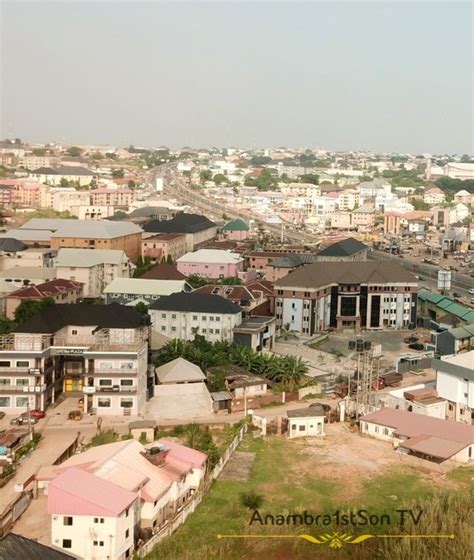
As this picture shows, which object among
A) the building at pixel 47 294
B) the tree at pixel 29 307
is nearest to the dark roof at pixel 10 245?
the building at pixel 47 294

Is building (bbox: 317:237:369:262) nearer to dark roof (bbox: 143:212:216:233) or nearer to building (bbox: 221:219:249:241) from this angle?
dark roof (bbox: 143:212:216:233)

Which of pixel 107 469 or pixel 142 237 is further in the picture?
pixel 142 237

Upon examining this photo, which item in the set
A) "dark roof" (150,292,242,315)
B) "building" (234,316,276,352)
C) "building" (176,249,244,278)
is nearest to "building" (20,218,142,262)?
"building" (176,249,244,278)

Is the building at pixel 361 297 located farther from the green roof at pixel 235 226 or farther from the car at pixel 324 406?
the green roof at pixel 235 226

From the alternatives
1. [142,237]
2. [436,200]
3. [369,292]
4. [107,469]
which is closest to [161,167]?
[436,200]

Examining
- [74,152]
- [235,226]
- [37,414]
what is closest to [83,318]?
[37,414]

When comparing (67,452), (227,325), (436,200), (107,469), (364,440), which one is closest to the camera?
(107,469)

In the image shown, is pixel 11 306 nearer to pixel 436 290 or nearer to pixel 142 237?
pixel 142 237

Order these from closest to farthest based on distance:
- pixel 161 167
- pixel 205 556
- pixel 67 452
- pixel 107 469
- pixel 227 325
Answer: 1. pixel 205 556
2. pixel 107 469
3. pixel 67 452
4. pixel 227 325
5. pixel 161 167
